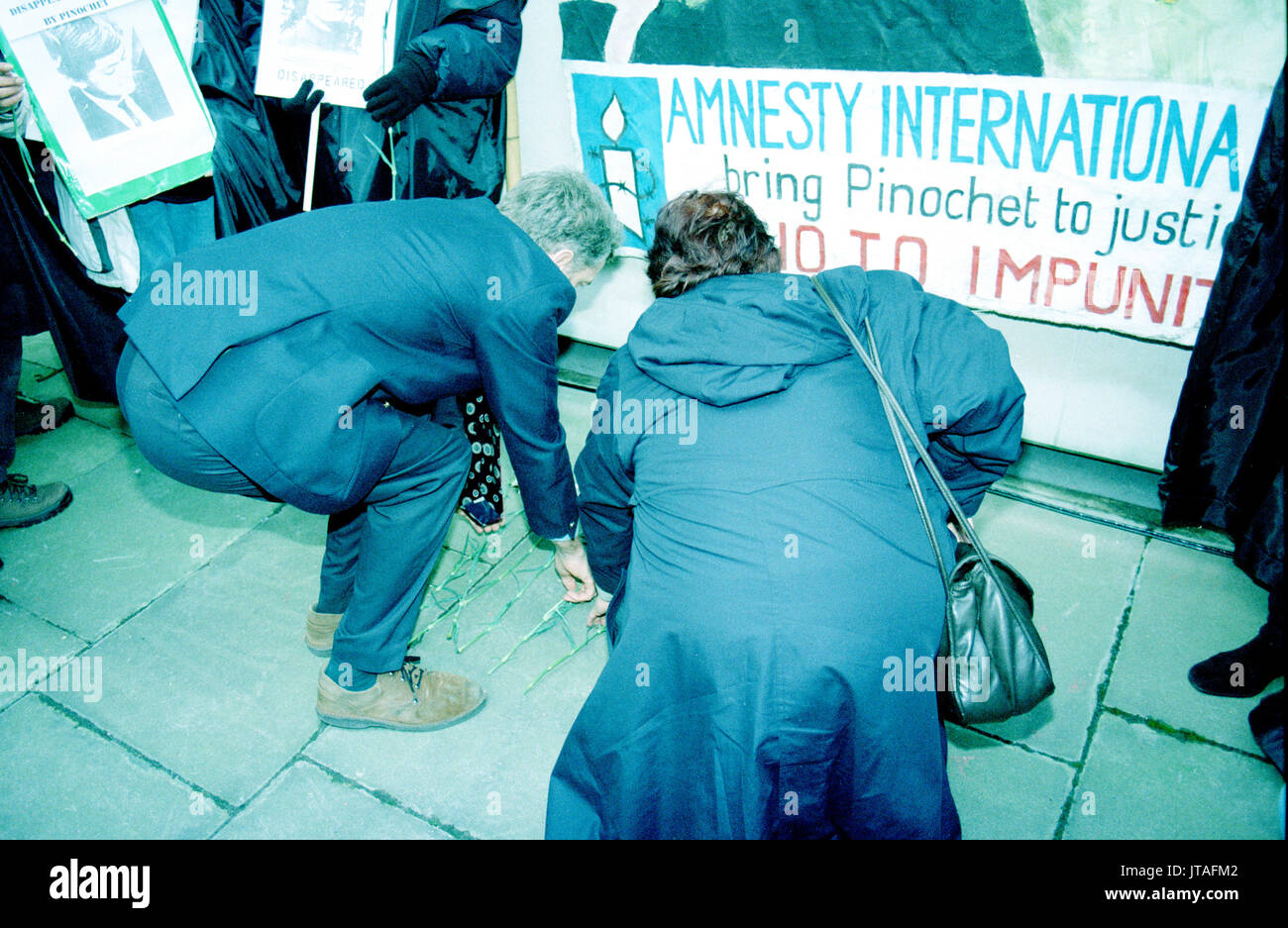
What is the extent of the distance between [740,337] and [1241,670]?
180 cm

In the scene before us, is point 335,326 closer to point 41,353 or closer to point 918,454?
point 918,454

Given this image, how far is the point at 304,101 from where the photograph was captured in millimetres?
2826

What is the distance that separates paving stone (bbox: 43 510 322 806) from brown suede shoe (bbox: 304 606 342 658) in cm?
6

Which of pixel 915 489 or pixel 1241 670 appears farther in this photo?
pixel 1241 670

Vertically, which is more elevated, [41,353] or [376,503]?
[376,503]

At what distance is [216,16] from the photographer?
286cm

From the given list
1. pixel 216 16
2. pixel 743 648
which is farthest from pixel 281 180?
pixel 743 648

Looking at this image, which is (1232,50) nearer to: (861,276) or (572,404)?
(861,276)

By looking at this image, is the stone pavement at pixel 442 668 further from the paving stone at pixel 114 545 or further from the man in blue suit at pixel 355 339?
the man in blue suit at pixel 355 339

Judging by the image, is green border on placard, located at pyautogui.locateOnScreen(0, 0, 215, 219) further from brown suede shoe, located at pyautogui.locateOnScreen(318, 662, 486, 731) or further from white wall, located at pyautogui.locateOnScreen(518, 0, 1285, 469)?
brown suede shoe, located at pyautogui.locateOnScreen(318, 662, 486, 731)

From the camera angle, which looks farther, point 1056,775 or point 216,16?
point 216,16

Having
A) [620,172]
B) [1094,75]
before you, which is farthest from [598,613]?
[1094,75]

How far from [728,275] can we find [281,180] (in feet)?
5.97

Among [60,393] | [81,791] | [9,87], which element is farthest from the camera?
[60,393]
